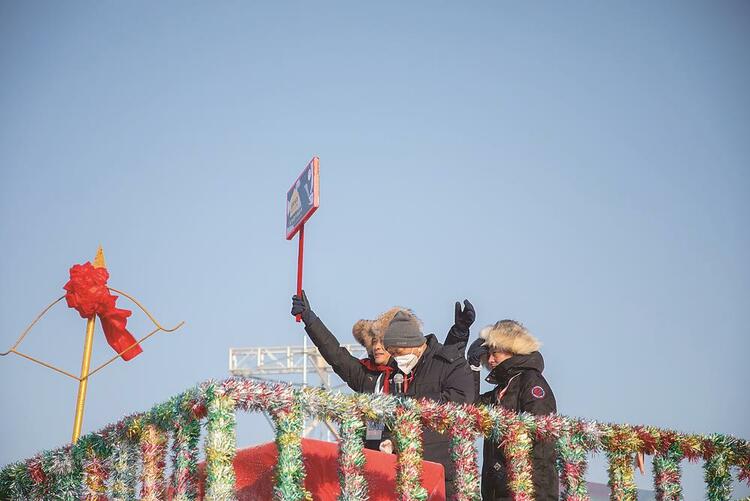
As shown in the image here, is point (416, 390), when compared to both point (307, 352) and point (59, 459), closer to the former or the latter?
point (59, 459)

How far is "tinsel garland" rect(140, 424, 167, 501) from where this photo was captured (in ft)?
15.7

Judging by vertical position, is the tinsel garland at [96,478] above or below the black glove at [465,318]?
below

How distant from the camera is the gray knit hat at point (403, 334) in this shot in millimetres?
6547

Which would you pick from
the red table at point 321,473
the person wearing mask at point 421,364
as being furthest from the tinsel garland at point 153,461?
the person wearing mask at point 421,364

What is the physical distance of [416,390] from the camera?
6.54 meters

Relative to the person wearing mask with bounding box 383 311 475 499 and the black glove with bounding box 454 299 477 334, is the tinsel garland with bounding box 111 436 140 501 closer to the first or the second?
the person wearing mask with bounding box 383 311 475 499

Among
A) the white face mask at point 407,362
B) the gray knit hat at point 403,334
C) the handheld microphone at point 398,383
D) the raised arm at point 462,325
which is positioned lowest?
the handheld microphone at point 398,383

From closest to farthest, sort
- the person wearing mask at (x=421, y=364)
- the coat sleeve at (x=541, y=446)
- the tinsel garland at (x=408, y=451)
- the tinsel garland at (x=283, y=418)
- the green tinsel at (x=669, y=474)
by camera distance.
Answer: the tinsel garland at (x=283, y=418)
the tinsel garland at (x=408, y=451)
the green tinsel at (x=669, y=474)
the coat sleeve at (x=541, y=446)
the person wearing mask at (x=421, y=364)

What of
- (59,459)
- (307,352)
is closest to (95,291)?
(59,459)

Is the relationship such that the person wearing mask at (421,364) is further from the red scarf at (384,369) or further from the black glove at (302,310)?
the black glove at (302,310)

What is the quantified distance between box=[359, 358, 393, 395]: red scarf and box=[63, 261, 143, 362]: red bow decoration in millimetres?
2875

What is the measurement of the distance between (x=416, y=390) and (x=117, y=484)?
84.2 inches

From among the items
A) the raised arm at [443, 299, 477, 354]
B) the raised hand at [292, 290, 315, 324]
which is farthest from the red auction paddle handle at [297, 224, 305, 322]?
the raised arm at [443, 299, 477, 354]

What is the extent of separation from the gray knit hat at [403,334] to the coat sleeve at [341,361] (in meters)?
0.52
